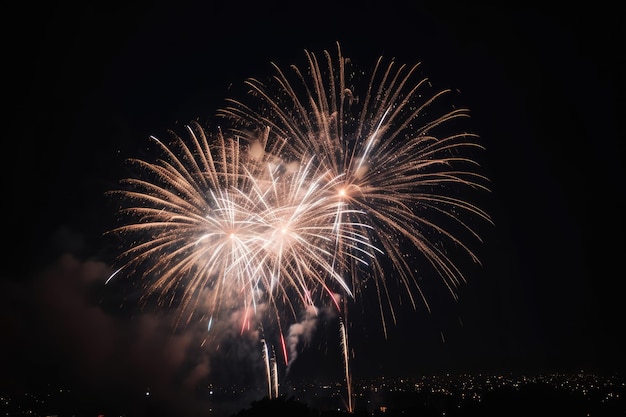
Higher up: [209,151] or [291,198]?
[209,151]

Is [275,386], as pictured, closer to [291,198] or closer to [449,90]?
[291,198]

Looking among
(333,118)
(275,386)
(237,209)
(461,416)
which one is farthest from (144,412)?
(333,118)

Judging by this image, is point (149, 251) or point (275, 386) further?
point (275, 386)

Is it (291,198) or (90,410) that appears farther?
(90,410)

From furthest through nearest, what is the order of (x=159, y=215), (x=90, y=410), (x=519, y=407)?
(x=90, y=410) < (x=519, y=407) < (x=159, y=215)

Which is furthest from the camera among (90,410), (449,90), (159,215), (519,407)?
(90,410)

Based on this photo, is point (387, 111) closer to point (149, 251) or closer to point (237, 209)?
point (237, 209)

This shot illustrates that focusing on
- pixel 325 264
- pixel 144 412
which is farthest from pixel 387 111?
pixel 144 412

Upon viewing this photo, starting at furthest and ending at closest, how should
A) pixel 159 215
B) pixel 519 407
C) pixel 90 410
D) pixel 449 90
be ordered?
pixel 90 410, pixel 519 407, pixel 159 215, pixel 449 90

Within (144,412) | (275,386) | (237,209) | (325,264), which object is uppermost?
(237,209)
